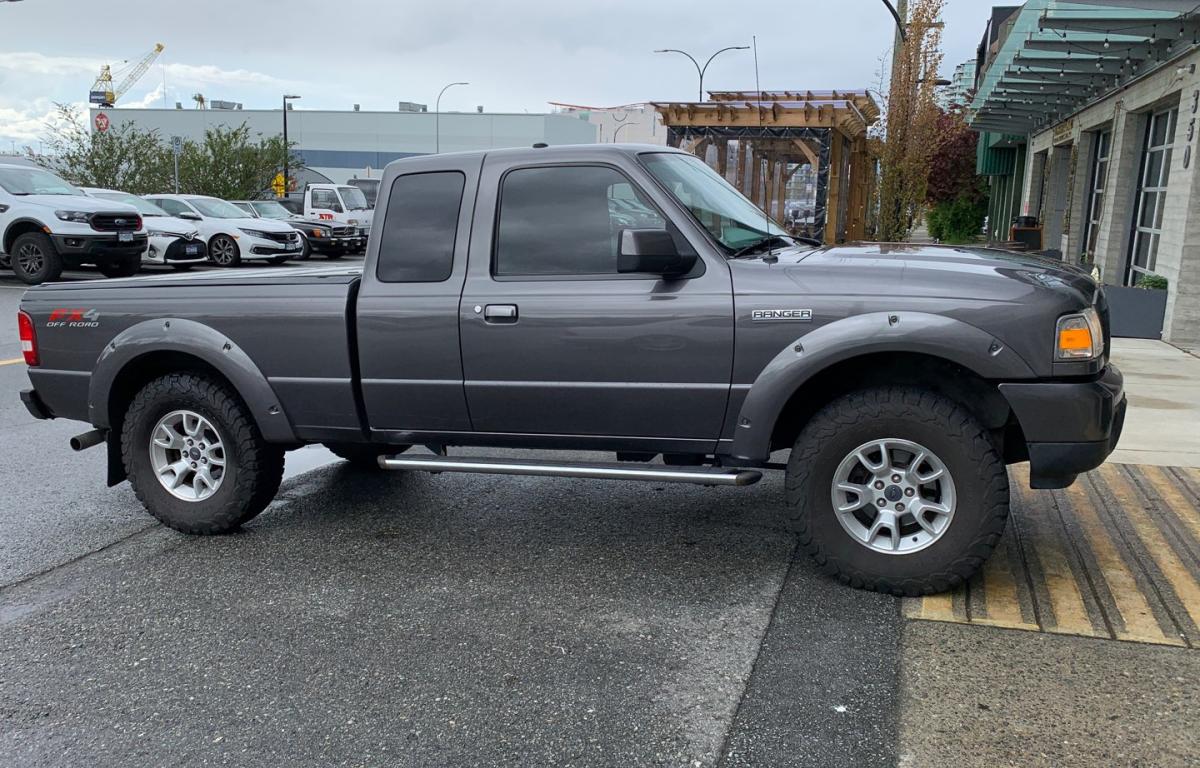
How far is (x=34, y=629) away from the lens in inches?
163

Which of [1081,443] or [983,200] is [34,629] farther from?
[983,200]

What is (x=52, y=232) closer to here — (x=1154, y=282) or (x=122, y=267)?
(x=122, y=267)

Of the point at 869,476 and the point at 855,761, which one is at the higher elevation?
the point at 869,476

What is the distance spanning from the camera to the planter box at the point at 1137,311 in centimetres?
1219

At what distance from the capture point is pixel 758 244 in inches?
192

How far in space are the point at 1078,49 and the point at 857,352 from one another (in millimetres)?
11804

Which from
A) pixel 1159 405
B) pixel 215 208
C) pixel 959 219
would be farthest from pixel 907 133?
pixel 959 219

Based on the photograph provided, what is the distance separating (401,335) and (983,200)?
123 ft

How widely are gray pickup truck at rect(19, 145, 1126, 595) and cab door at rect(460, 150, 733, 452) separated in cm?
1

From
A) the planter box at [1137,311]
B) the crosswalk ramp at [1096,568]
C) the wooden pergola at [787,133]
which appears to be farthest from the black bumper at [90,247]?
the crosswalk ramp at [1096,568]

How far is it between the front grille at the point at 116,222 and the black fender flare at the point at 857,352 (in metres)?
16.5

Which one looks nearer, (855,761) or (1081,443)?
(855,761)

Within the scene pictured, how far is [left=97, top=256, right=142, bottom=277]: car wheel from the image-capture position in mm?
18297

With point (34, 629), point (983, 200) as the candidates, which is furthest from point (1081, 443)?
point (983, 200)
